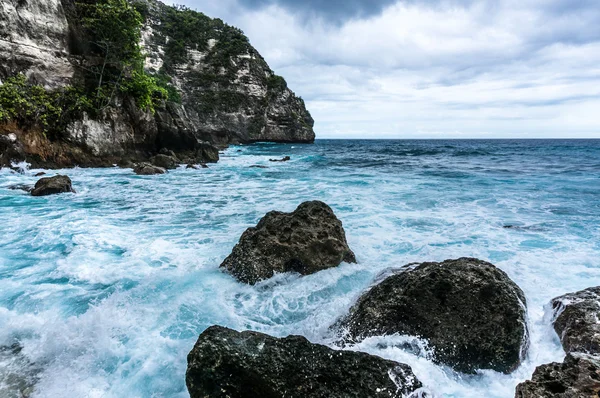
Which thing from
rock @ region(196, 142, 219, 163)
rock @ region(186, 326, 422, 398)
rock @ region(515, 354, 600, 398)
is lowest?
rock @ region(186, 326, 422, 398)

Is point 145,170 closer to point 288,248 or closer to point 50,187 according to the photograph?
point 50,187

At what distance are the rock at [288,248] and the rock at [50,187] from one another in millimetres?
10272

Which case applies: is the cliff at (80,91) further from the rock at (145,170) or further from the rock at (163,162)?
the rock at (145,170)

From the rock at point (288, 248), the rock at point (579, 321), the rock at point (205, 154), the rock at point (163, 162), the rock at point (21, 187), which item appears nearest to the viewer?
the rock at point (579, 321)

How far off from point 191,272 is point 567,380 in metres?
5.43

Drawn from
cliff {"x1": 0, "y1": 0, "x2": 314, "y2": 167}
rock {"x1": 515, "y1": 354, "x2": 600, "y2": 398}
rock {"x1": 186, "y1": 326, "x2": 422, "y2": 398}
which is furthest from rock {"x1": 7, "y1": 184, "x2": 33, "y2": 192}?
rock {"x1": 515, "y1": 354, "x2": 600, "y2": 398}

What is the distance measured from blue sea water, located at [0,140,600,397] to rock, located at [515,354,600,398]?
36.1 inches

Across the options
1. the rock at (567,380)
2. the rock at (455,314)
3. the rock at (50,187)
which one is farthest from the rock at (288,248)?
the rock at (50,187)

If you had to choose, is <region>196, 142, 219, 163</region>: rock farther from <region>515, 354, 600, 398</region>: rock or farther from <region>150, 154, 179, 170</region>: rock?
<region>515, 354, 600, 398</region>: rock

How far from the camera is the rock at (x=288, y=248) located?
5.90 meters

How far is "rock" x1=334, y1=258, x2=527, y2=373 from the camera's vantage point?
3695 millimetres

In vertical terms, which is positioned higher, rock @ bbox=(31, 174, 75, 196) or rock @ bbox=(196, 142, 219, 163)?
rock @ bbox=(196, 142, 219, 163)

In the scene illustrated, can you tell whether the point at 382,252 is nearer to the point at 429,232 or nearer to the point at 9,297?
the point at 429,232

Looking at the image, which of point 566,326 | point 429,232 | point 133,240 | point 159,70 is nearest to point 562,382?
point 566,326
